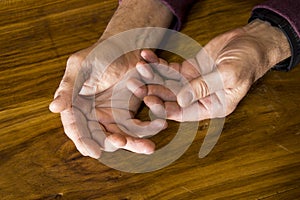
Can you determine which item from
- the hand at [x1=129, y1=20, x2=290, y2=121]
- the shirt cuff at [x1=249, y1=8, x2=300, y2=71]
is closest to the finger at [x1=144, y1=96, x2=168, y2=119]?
the hand at [x1=129, y1=20, x2=290, y2=121]

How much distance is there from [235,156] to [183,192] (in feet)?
0.33

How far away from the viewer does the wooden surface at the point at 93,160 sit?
2.22 feet

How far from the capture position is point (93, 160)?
0.71 meters

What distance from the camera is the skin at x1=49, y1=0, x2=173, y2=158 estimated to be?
0.67 meters

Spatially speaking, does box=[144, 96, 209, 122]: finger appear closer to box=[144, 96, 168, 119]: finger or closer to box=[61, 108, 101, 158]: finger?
box=[144, 96, 168, 119]: finger

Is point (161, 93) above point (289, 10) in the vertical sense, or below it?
below

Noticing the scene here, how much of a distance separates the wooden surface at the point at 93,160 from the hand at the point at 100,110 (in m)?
0.03

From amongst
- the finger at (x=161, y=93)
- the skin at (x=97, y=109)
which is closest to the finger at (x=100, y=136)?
the skin at (x=97, y=109)

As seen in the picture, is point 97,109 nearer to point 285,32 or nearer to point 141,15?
point 141,15

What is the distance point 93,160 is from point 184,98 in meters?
0.16

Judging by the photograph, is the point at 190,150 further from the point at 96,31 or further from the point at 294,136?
the point at 96,31

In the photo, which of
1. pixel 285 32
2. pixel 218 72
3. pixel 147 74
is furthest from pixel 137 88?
pixel 285 32

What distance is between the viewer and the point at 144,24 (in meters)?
0.84

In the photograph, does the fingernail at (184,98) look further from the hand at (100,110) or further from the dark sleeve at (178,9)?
the dark sleeve at (178,9)
